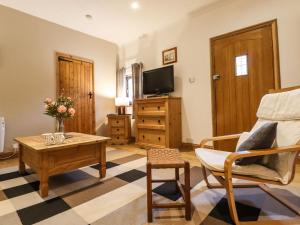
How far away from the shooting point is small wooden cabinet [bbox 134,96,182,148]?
3232 mm

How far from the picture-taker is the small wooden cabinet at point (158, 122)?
3.23 metres

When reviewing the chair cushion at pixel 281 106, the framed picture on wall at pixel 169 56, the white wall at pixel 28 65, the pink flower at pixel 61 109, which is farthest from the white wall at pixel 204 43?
the pink flower at pixel 61 109

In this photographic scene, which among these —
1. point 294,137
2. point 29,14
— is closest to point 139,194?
point 294,137

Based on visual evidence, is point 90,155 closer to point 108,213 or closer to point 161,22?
point 108,213

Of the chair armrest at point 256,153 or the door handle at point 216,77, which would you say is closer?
the chair armrest at point 256,153

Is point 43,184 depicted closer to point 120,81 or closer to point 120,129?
point 120,129

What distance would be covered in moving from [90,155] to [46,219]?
767mm

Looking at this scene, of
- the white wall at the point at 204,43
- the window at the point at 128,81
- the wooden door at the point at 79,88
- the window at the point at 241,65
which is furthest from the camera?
the window at the point at 128,81

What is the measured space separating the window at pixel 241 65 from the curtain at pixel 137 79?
2.05 m

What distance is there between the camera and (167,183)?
6.18 ft

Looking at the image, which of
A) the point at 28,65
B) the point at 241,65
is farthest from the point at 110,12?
the point at 241,65

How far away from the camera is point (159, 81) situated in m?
3.70

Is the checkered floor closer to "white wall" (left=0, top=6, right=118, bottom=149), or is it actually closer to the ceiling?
"white wall" (left=0, top=6, right=118, bottom=149)

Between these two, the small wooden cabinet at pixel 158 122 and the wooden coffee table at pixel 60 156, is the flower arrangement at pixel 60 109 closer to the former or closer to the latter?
the wooden coffee table at pixel 60 156
